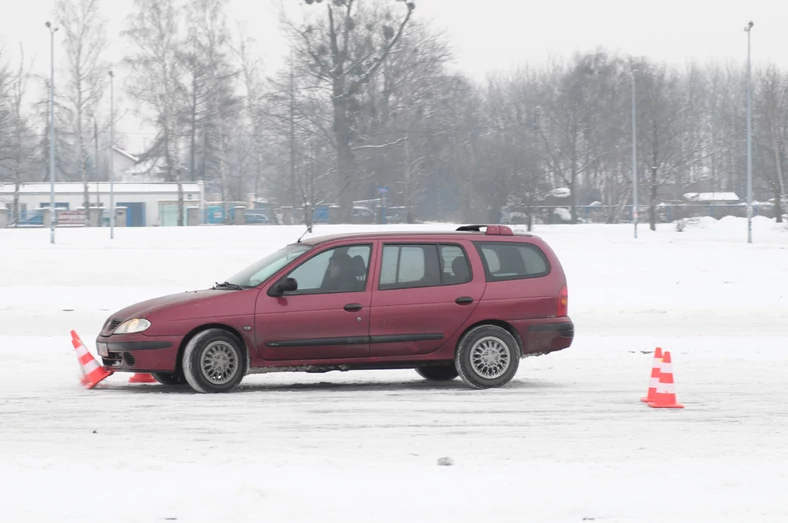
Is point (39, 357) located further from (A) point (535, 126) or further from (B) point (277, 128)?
(A) point (535, 126)

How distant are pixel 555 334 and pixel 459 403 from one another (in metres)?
1.66

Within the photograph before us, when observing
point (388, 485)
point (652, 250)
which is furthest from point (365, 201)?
point (388, 485)

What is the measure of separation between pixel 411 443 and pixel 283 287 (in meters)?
2.97

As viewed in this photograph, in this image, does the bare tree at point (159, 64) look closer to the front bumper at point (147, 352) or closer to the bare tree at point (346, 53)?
the bare tree at point (346, 53)

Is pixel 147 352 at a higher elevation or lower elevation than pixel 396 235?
lower

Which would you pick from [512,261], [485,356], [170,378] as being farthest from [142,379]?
[512,261]

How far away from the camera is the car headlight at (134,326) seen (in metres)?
10.4

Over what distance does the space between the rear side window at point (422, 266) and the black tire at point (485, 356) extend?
A: 1.89ft

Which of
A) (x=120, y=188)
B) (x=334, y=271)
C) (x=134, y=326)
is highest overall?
(x=120, y=188)

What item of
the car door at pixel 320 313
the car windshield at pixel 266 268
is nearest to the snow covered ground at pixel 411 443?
the car door at pixel 320 313

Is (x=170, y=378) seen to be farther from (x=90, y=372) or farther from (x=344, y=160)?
(x=344, y=160)

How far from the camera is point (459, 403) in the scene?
33.1 ft

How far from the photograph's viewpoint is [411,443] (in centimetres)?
810

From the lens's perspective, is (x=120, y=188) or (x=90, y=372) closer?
(x=90, y=372)
